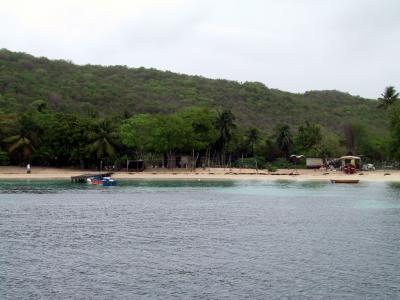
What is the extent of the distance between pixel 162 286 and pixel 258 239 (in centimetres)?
1239

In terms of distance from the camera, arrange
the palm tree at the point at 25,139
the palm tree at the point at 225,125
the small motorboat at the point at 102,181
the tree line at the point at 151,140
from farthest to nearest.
A: the palm tree at the point at 225,125 → the tree line at the point at 151,140 → the palm tree at the point at 25,139 → the small motorboat at the point at 102,181

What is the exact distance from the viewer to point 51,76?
148 metres

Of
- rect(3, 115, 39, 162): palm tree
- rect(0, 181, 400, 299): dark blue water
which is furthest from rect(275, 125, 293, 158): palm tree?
rect(0, 181, 400, 299): dark blue water

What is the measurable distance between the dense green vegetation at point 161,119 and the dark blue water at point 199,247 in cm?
3357

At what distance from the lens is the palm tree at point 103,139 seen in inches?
3656

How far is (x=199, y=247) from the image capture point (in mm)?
32469

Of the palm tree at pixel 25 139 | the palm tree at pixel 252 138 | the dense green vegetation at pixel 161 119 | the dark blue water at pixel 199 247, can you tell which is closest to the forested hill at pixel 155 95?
the dense green vegetation at pixel 161 119

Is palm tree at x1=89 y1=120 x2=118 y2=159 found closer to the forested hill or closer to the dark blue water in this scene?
the forested hill

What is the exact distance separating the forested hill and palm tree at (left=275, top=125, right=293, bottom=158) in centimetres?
2657

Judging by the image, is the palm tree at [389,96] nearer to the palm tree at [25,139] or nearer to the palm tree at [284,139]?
the palm tree at [284,139]

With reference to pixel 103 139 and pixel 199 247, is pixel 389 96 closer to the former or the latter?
pixel 103 139

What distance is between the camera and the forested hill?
5118 inches

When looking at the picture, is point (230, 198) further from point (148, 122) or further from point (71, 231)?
point (148, 122)

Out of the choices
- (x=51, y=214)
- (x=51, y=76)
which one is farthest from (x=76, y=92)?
(x=51, y=214)
